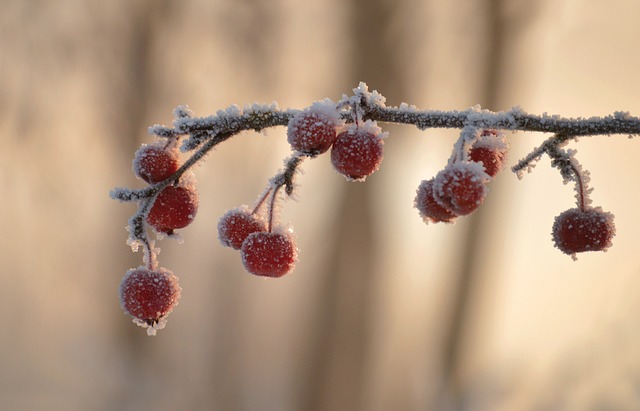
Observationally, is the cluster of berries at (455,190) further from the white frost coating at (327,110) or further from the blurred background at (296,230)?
the blurred background at (296,230)

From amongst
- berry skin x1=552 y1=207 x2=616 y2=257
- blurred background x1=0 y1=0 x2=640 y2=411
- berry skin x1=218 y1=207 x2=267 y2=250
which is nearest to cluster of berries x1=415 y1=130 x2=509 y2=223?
berry skin x1=552 y1=207 x2=616 y2=257

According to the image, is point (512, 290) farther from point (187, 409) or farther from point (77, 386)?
point (77, 386)

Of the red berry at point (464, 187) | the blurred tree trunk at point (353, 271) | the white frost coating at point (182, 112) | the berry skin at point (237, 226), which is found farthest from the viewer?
the blurred tree trunk at point (353, 271)

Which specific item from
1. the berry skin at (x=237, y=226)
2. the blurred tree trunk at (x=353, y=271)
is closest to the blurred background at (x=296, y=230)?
the blurred tree trunk at (x=353, y=271)

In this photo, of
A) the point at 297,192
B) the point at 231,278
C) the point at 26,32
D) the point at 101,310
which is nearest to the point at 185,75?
the point at 26,32

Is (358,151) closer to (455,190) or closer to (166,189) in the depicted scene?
(455,190)

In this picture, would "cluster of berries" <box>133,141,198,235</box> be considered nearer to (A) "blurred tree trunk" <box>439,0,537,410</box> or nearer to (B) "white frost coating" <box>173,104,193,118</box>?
(B) "white frost coating" <box>173,104,193,118</box>

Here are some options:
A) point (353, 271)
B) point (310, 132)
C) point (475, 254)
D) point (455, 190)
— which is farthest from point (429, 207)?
point (475, 254)
